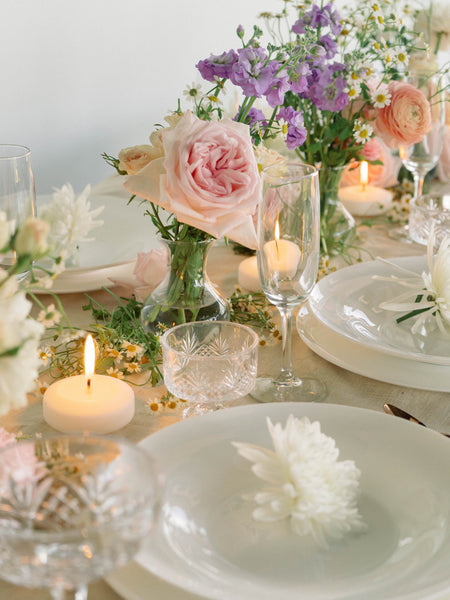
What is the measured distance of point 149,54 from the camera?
6.73 feet

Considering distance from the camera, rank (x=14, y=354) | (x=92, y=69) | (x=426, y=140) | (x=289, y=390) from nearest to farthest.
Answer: (x=14, y=354) < (x=289, y=390) < (x=426, y=140) < (x=92, y=69)

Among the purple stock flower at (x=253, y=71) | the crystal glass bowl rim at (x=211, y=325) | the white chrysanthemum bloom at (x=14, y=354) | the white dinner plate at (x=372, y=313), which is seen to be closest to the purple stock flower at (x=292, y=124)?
the purple stock flower at (x=253, y=71)

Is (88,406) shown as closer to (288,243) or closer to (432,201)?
(288,243)

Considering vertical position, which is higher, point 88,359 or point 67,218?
point 67,218

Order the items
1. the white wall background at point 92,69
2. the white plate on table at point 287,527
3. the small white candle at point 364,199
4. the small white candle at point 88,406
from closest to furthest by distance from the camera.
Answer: the white plate on table at point 287,527, the small white candle at point 88,406, the small white candle at point 364,199, the white wall background at point 92,69

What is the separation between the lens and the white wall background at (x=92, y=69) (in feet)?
5.77

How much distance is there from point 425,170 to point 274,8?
102 cm

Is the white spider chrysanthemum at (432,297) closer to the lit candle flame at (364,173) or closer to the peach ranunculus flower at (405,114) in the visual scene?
the peach ranunculus flower at (405,114)

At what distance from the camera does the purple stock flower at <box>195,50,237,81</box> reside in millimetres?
968

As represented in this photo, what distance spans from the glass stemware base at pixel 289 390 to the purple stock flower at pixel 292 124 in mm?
353

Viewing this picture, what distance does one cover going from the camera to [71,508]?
0.54 metres

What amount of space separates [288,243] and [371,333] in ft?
0.72

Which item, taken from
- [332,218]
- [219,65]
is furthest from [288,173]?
[332,218]

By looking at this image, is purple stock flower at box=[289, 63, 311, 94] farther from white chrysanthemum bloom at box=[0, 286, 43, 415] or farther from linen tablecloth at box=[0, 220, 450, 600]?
white chrysanthemum bloom at box=[0, 286, 43, 415]
